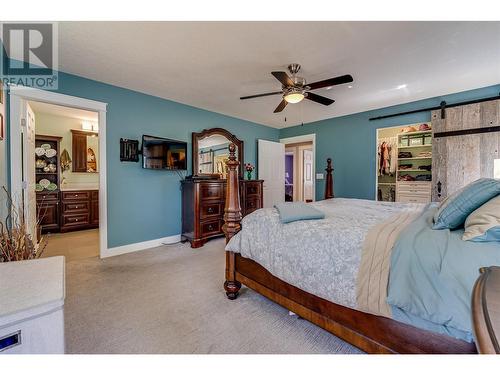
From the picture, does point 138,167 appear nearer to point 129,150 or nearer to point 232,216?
point 129,150

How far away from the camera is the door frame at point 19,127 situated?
251 cm

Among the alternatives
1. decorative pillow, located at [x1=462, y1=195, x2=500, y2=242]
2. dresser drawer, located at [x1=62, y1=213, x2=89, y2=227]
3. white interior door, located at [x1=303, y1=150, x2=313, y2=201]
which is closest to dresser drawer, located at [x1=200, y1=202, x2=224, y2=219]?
dresser drawer, located at [x1=62, y1=213, x2=89, y2=227]

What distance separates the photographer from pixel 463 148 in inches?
130

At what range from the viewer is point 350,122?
14.9 feet

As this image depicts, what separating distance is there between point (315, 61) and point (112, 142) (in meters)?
2.86

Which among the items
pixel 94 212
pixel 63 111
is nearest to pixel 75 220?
pixel 94 212

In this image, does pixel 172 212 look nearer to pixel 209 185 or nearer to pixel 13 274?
pixel 209 185

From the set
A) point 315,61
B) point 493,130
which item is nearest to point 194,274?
point 315,61

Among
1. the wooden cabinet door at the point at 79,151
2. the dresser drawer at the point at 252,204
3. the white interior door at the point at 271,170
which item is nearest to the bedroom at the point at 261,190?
the dresser drawer at the point at 252,204

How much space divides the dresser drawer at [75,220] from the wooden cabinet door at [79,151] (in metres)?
1.06

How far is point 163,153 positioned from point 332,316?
10.6ft

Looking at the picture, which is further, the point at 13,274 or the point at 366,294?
the point at 366,294

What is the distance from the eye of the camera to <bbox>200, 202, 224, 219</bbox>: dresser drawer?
3639 millimetres
